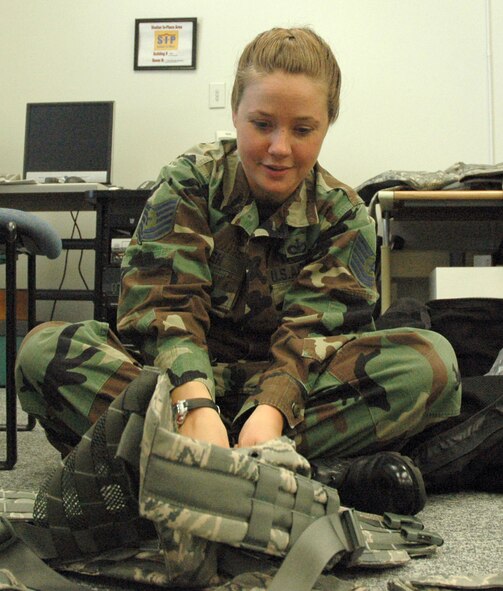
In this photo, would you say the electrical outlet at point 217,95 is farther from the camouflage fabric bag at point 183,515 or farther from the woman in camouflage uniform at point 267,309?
the camouflage fabric bag at point 183,515

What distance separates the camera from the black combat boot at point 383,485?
860mm

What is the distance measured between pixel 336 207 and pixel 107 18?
7.37 ft

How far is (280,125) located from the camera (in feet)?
Result: 3.23

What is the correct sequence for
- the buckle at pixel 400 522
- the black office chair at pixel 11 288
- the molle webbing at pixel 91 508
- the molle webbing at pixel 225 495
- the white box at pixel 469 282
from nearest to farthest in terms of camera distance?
the molle webbing at pixel 225 495
the molle webbing at pixel 91 508
the buckle at pixel 400 522
the black office chair at pixel 11 288
the white box at pixel 469 282

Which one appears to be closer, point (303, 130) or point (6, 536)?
point (6, 536)

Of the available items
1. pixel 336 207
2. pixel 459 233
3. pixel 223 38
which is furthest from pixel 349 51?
pixel 336 207

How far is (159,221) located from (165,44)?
6.93 feet

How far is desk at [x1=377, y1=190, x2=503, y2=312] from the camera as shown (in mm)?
2096

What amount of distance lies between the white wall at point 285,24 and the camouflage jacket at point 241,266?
1.82m

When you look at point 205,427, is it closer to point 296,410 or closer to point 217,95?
point 296,410

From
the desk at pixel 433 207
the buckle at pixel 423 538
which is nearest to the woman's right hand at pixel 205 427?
the buckle at pixel 423 538

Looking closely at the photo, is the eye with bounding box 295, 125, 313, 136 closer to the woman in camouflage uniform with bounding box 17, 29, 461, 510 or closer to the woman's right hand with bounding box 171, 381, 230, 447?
the woman in camouflage uniform with bounding box 17, 29, 461, 510

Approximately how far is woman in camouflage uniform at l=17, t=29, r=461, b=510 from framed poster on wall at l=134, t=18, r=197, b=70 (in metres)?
1.96

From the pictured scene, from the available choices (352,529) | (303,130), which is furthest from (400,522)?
(303,130)
